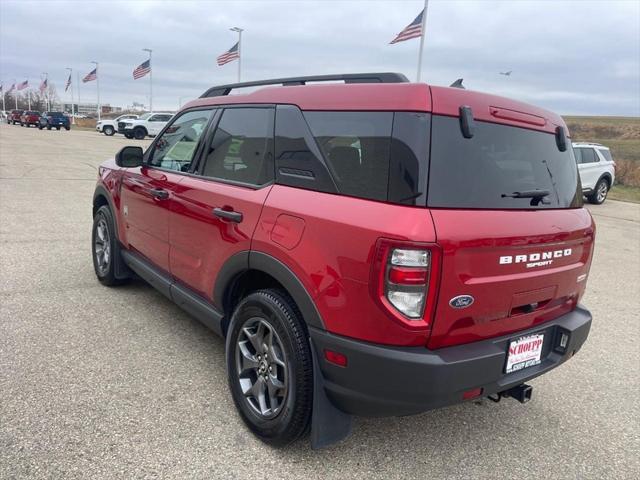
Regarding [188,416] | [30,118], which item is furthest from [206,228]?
[30,118]

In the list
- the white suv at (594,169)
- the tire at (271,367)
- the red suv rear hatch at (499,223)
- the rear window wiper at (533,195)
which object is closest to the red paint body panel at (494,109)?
the red suv rear hatch at (499,223)

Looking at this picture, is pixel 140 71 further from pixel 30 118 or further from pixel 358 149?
pixel 358 149

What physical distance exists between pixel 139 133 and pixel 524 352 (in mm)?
34492

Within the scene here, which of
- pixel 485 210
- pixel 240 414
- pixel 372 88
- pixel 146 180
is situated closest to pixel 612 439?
pixel 485 210

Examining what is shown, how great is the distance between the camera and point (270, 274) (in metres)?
2.43

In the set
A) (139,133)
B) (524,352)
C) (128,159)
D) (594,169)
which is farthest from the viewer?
(139,133)

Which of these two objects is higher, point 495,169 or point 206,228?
point 495,169

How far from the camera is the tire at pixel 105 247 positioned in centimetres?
454

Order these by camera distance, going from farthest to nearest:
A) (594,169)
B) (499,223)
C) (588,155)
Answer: (588,155) → (594,169) → (499,223)

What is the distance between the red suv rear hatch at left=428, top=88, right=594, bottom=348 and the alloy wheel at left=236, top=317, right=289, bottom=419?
85 cm

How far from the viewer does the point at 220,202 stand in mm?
2848

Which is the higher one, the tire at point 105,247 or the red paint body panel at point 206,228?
the red paint body panel at point 206,228

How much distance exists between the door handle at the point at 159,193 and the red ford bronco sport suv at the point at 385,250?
542mm

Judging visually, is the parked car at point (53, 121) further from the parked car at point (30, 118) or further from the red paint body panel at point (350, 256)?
the red paint body panel at point (350, 256)
